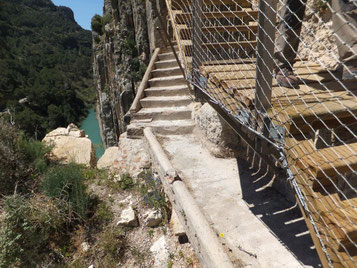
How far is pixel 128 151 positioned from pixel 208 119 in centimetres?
168

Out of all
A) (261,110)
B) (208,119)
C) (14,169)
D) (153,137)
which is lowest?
(14,169)

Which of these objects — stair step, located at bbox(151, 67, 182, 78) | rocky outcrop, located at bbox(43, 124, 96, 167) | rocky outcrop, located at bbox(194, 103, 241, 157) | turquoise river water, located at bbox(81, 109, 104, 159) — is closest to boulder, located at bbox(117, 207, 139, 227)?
rocky outcrop, located at bbox(194, 103, 241, 157)

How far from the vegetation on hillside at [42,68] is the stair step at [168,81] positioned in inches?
343

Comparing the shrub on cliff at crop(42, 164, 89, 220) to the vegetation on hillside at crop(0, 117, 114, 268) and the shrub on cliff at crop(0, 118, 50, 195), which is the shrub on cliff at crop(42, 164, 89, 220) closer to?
the vegetation on hillside at crop(0, 117, 114, 268)

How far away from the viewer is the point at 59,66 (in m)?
58.3

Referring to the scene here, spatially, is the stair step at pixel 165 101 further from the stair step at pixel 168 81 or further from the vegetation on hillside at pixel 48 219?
the vegetation on hillside at pixel 48 219

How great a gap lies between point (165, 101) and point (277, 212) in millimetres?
3206

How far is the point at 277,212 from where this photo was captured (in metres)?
2.68

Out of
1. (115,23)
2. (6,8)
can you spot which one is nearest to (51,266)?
(115,23)

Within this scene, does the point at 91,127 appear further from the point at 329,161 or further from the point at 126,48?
the point at 329,161

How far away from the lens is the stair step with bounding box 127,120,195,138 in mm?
4562

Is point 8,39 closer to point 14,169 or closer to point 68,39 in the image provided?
point 68,39

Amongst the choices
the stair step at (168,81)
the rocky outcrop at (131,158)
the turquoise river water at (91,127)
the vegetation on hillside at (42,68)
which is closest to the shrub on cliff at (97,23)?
the vegetation on hillside at (42,68)

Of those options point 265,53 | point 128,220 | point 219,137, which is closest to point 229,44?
point 219,137
